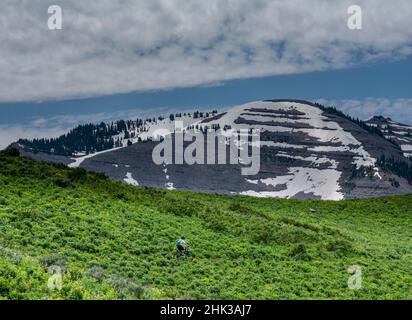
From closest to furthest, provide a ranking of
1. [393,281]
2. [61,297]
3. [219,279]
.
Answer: [61,297] < [219,279] < [393,281]

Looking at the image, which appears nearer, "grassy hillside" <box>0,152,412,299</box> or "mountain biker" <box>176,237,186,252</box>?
"grassy hillside" <box>0,152,412,299</box>

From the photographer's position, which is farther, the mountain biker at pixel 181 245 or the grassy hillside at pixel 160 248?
the mountain biker at pixel 181 245

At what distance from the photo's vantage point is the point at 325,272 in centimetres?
3931

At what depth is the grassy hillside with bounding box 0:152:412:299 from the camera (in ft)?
92.0

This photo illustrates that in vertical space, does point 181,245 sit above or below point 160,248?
above

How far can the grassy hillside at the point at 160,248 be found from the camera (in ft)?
92.0

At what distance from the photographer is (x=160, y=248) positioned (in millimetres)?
39188

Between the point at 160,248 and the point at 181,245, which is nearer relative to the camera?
the point at 181,245
